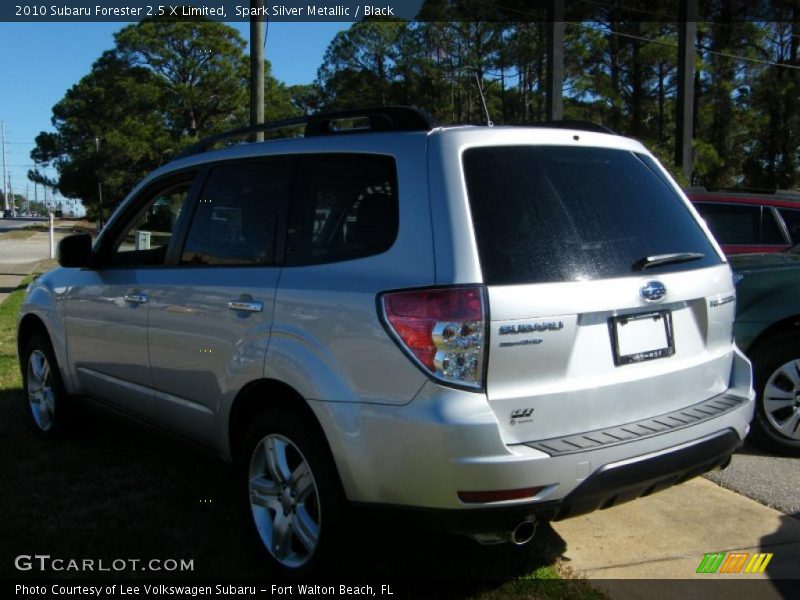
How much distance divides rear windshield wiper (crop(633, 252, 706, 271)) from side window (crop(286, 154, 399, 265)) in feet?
3.21

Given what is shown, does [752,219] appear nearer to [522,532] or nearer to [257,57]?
[522,532]

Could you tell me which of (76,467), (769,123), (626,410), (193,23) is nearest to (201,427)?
(76,467)

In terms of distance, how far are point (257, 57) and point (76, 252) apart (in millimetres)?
7825

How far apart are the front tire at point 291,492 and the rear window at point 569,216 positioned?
0.98 meters

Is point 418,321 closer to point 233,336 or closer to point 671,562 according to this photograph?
point 233,336

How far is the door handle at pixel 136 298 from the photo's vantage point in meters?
4.05

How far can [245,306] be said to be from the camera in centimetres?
332

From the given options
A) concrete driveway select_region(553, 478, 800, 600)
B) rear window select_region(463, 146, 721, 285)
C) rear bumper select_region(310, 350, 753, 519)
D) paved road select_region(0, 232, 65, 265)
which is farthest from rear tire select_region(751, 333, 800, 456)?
paved road select_region(0, 232, 65, 265)

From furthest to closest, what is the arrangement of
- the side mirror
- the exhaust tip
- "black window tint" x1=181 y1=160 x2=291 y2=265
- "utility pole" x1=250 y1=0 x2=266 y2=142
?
"utility pole" x1=250 y1=0 x2=266 y2=142
the side mirror
"black window tint" x1=181 y1=160 x2=291 y2=265
the exhaust tip

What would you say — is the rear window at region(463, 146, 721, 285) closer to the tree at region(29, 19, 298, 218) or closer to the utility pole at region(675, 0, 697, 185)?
the utility pole at region(675, 0, 697, 185)

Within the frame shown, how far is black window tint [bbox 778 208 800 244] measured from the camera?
25.0 ft

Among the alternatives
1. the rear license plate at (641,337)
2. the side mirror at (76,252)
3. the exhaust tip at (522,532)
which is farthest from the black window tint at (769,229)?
the side mirror at (76,252)

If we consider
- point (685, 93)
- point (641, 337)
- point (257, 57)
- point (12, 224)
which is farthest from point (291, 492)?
point (12, 224)

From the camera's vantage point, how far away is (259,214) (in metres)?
3.55
